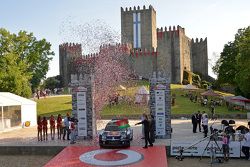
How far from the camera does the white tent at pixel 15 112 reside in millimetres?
26859

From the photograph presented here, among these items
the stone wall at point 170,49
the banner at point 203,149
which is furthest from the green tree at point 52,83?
the banner at point 203,149

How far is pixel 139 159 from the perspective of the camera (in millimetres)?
15008

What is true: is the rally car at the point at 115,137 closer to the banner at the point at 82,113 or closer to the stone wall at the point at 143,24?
the banner at the point at 82,113

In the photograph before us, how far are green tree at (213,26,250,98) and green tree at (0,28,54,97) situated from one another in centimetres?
2620

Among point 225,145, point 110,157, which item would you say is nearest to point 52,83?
point 110,157

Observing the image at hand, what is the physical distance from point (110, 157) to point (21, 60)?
36.4m

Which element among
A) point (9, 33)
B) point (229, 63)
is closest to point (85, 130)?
point (9, 33)

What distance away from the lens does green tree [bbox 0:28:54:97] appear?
4262cm

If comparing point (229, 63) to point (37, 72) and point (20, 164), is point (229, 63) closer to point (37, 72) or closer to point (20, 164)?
point (37, 72)

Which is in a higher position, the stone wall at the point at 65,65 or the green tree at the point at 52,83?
the stone wall at the point at 65,65

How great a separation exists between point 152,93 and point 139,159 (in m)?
6.40

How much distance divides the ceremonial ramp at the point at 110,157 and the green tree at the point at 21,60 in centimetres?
2737

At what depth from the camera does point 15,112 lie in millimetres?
28484

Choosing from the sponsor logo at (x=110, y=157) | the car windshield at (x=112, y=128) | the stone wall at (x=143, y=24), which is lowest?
the sponsor logo at (x=110, y=157)
